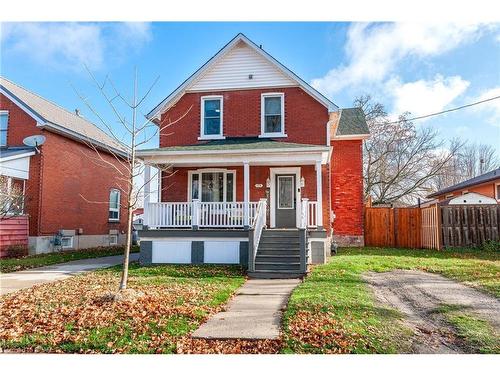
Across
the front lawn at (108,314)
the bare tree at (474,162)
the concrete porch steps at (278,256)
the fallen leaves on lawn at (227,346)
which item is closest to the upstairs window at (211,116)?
the concrete porch steps at (278,256)

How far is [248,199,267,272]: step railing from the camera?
411 inches

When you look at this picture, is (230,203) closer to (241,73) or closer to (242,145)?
(242,145)

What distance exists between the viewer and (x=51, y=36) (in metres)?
8.16

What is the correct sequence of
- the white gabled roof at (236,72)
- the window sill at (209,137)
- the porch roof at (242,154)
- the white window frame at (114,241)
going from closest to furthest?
1. the porch roof at (242,154)
2. the white gabled roof at (236,72)
3. the window sill at (209,137)
4. the white window frame at (114,241)

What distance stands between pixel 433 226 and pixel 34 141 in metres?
17.9

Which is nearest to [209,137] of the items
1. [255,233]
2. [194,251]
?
[194,251]

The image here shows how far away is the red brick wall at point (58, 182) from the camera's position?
628 inches

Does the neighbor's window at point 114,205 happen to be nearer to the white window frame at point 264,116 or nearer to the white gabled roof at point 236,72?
the white gabled roof at point 236,72

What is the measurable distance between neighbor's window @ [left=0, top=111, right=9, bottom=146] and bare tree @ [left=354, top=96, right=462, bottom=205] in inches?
974

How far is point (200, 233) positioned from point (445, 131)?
27.1 metres

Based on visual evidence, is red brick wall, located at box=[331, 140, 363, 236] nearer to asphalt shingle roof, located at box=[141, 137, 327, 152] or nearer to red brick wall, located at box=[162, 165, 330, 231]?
red brick wall, located at box=[162, 165, 330, 231]

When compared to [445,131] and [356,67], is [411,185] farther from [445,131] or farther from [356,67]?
[356,67]

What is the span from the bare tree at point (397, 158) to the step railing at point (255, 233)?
1988 cm

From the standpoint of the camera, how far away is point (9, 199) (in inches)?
486
